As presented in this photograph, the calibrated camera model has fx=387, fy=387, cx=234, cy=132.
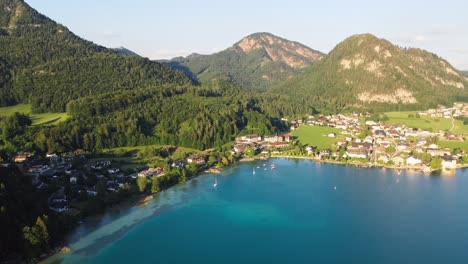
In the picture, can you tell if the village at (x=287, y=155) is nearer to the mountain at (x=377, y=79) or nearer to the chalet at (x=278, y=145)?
the chalet at (x=278, y=145)

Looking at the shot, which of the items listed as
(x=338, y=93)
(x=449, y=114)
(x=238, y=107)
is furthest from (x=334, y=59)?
(x=238, y=107)

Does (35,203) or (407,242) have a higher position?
(35,203)

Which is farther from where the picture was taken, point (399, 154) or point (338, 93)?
point (338, 93)

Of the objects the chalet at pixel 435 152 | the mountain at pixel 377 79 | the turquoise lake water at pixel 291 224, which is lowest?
the turquoise lake water at pixel 291 224

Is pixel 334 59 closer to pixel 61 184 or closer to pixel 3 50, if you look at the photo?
pixel 3 50

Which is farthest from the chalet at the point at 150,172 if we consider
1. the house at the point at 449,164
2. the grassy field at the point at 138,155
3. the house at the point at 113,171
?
the house at the point at 449,164

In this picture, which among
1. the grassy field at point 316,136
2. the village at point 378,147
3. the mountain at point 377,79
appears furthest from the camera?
the mountain at point 377,79
